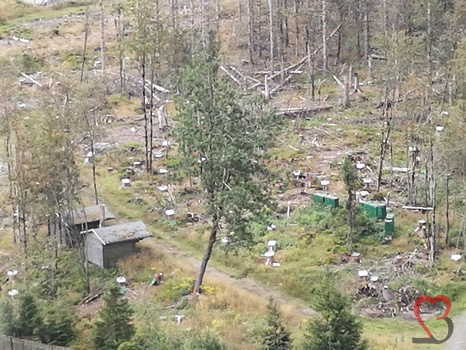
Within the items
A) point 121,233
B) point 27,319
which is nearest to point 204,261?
point 121,233

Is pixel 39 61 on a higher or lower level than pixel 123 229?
A: higher

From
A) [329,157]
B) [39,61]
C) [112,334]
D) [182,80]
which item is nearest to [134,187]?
[329,157]

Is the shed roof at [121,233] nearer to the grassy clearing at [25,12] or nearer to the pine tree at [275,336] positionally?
the pine tree at [275,336]

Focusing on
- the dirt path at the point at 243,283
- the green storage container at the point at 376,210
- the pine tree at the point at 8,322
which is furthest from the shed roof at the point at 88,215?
the green storage container at the point at 376,210

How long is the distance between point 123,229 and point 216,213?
5.95 metres

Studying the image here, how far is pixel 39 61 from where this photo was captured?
54.0 meters

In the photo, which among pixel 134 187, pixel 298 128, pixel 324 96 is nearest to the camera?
pixel 134 187

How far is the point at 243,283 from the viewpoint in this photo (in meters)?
25.4

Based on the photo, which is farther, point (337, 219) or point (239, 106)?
point (337, 219)

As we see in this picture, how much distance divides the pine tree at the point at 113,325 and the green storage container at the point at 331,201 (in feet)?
39.8

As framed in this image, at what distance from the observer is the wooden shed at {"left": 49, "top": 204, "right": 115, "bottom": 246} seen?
27.8 meters

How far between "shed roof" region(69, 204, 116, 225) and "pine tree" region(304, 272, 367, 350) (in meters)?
13.0

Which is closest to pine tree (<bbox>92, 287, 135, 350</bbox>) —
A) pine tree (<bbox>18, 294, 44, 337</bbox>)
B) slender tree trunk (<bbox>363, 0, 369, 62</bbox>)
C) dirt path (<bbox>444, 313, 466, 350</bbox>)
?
pine tree (<bbox>18, 294, 44, 337</bbox>)

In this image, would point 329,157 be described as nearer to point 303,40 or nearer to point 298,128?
point 298,128
